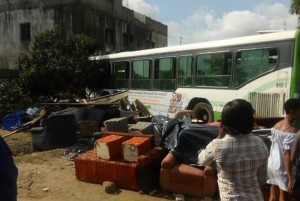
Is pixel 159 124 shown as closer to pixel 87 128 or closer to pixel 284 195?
pixel 87 128

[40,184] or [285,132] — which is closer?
[285,132]

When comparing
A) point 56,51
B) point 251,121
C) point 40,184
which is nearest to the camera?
point 251,121

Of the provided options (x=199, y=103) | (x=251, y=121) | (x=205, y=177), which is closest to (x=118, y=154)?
(x=205, y=177)

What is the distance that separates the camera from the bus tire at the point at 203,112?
37.1ft

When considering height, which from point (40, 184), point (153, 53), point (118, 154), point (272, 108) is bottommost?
point (40, 184)

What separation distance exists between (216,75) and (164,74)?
8.23ft

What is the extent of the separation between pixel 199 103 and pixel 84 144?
4.07 metres

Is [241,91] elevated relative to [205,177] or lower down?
elevated

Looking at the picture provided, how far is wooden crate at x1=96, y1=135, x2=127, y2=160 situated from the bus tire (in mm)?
5010

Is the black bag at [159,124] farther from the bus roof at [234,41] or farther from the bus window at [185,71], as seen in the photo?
the bus window at [185,71]

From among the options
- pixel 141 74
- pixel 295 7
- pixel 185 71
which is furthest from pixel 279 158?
pixel 295 7

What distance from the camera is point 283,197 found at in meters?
4.06

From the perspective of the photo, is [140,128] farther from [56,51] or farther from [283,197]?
[56,51]

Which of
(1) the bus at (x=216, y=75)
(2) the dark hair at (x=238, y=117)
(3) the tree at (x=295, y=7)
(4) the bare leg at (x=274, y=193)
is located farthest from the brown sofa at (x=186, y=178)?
(3) the tree at (x=295, y=7)
